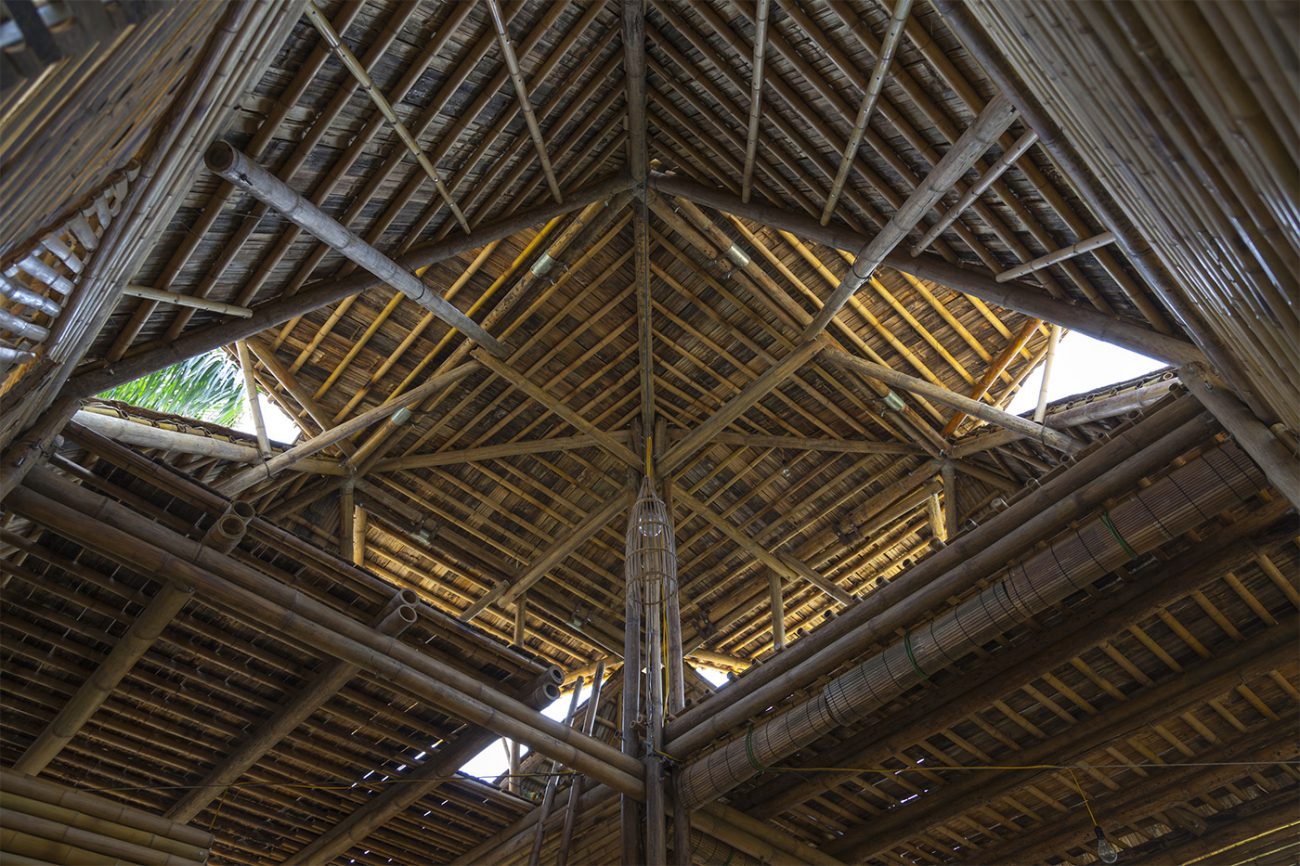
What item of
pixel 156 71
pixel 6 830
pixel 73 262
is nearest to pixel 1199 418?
pixel 156 71

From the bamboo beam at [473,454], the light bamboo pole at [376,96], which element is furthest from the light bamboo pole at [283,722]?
the bamboo beam at [473,454]

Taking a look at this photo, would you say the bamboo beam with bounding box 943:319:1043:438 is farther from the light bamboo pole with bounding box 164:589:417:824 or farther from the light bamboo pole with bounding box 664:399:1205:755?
the light bamboo pole with bounding box 164:589:417:824

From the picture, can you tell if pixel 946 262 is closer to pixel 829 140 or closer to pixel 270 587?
pixel 829 140

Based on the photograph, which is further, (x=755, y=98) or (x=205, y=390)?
(x=205, y=390)

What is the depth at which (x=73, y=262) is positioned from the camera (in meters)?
4.45

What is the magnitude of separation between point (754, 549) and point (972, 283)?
5602 mm

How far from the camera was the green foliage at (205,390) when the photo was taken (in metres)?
13.2

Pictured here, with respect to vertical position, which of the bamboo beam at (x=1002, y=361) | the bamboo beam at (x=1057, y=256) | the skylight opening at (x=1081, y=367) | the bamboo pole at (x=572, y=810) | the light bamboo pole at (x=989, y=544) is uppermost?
the skylight opening at (x=1081, y=367)

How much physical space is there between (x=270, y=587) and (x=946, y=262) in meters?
5.84

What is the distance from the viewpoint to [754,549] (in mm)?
12531

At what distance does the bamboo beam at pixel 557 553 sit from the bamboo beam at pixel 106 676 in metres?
4.86

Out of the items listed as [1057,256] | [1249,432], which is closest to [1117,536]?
[1249,432]

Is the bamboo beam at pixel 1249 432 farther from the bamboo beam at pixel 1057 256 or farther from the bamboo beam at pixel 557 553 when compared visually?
the bamboo beam at pixel 557 553

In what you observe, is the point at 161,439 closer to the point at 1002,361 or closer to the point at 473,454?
the point at 473,454
